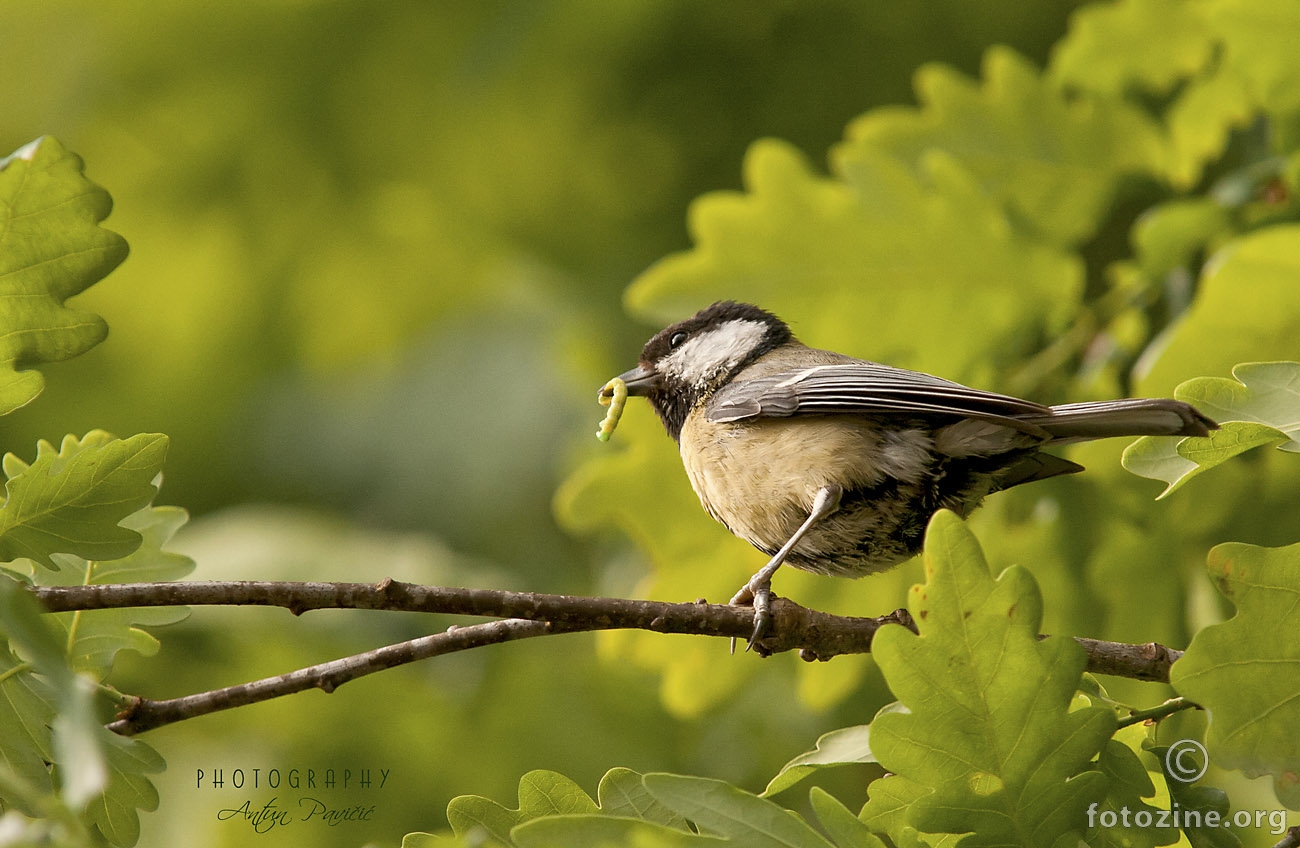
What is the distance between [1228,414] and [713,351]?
1508 millimetres

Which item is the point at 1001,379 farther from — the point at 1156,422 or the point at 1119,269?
the point at 1156,422

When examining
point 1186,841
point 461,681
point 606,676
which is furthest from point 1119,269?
point 461,681

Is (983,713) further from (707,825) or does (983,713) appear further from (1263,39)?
(1263,39)

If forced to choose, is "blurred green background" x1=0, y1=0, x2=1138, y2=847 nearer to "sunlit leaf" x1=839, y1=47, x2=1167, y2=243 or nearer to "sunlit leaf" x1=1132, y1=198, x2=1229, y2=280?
"sunlit leaf" x1=839, y1=47, x2=1167, y2=243

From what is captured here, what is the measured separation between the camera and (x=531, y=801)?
166 cm

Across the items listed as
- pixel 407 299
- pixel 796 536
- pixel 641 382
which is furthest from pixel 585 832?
pixel 407 299

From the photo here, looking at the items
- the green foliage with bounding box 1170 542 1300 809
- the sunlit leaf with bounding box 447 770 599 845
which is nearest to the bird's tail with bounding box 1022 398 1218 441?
the green foliage with bounding box 1170 542 1300 809

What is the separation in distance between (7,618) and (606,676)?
2981mm

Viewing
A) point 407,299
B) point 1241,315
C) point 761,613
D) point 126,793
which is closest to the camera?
point 126,793

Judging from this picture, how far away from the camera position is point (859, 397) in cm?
235

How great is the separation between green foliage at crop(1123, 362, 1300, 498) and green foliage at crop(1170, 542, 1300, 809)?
125mm

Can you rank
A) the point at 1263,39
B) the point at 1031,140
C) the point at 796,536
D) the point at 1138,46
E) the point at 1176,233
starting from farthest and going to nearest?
the point at 1031,140, the point at 1138,46, the point at 1176,233, the point at 1263,39, the point at 796,536

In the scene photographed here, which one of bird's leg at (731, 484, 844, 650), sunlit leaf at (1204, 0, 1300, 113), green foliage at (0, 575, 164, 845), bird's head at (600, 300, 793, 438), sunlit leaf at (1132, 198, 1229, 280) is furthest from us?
bird's head at (600, 300, 793, 438)

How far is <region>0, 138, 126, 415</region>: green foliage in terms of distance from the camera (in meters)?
1.59
